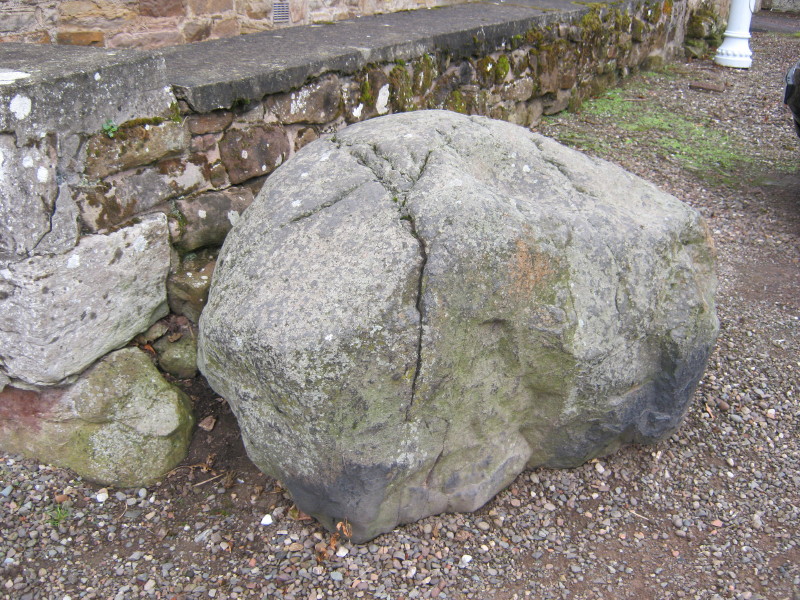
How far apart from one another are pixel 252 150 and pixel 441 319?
4.27 feet

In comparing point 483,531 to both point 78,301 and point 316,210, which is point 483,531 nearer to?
point 316,210

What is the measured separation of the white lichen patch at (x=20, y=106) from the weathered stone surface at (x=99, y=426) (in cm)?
85

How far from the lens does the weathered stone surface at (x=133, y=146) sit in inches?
87.9

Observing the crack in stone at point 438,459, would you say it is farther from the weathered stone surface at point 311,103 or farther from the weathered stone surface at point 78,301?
the weathered stone surface at point 311,103

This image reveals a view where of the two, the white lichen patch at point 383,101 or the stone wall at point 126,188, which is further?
the white lichen patch at point 383,101

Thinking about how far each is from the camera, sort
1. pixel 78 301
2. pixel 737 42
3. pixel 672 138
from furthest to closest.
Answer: pixel 737 42
pixel 672 138
pixel 78 301

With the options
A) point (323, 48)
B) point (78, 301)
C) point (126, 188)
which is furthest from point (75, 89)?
point (323, 48)

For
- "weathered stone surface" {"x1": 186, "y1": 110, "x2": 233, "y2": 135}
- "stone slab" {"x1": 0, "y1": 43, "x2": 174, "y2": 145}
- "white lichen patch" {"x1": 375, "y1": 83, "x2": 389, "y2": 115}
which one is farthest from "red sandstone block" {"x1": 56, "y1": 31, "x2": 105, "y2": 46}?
"white lichen patch" {"x1": 375, "y1": 83, "x2": 389, "y2": 115}

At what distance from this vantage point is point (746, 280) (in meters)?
3.68

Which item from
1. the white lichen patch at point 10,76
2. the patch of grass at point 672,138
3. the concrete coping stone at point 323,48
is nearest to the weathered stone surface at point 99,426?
the white lichen patch at point 10,76

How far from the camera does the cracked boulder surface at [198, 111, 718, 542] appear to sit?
1945 millimetres

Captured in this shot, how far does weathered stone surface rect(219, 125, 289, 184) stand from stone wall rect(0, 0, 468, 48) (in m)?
1.17

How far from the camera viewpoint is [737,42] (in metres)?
7.20

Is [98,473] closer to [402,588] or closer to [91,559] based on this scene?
[91,559]
